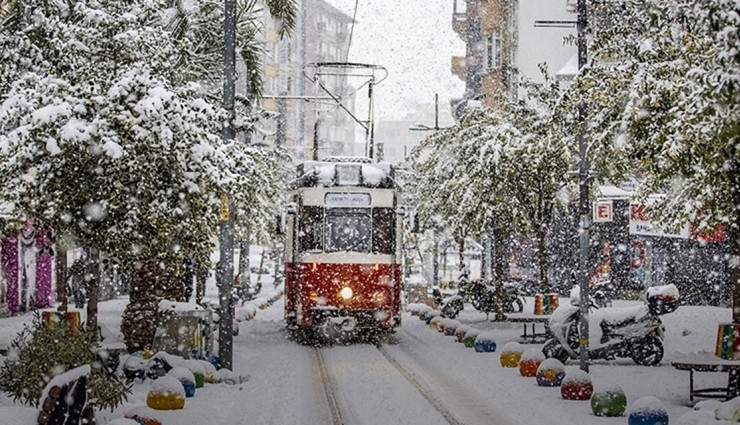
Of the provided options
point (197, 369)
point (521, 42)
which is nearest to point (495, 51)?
point (521, 42)

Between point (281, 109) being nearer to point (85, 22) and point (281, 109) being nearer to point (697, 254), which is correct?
point (697, 254)

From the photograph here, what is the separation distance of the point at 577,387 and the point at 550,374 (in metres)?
1.54

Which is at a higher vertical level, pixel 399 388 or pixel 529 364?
Result: pixel 529 364

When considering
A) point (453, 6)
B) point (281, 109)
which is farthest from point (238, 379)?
point (281, 109)

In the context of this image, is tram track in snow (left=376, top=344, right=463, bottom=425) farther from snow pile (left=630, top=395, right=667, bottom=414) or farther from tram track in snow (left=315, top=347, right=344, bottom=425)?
snow pile (left=630, top=395, right=667, bottom=414)

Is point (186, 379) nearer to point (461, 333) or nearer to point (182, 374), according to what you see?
point (182, 374)

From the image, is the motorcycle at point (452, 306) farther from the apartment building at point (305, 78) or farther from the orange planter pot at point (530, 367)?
the apartment building at point (305, 78)

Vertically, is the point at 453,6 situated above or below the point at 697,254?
above

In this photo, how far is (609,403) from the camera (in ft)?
44.4

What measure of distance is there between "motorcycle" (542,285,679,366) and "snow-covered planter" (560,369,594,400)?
181 inches

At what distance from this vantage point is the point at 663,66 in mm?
12641

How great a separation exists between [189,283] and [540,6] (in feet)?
91.1

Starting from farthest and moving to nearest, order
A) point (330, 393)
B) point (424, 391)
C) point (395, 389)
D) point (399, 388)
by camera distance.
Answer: point (399, 388)
point (395, 389)
point (424, 391)
point (330, 393)

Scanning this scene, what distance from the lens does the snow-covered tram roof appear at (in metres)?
24.4
